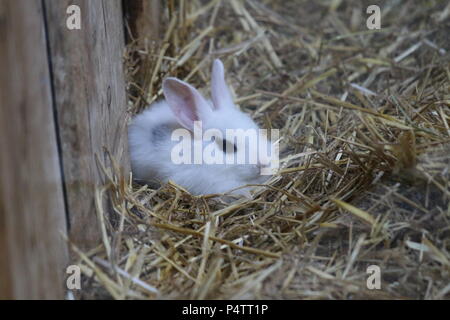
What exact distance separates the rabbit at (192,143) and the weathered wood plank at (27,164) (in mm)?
1158

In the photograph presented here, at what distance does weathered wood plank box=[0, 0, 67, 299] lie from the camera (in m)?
1.79

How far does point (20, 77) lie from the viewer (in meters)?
1.89

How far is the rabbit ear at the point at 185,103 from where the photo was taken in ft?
10.8

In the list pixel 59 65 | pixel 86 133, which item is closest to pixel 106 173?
pixel 86 133

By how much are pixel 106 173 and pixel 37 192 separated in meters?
0.70

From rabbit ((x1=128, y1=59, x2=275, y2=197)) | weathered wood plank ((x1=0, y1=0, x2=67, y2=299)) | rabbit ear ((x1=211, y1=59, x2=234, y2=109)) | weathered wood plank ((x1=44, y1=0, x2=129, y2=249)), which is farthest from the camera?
rabbit ear ((x1=211, y1=59, x2=234, y2=109))

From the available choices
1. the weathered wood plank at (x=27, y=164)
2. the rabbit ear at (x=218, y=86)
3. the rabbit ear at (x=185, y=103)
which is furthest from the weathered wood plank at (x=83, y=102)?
the rabbit ear at (x=218, y=86)

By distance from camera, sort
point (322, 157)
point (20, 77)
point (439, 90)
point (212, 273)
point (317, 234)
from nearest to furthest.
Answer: point (20, 77)
point (212, 273)
point (317, 234)
point (322, 157)
point (439, 90)

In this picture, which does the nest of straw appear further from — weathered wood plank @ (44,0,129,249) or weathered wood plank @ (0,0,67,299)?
weathered wood plank @ (0,0,67,299)

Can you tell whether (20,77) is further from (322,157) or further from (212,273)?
(322,157)

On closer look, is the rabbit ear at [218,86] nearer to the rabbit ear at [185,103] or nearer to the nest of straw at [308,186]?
the rabbit ear at [185,103]

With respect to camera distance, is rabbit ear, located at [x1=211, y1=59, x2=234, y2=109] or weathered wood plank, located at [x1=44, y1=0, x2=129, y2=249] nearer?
weathered wood plank, located at [x1=44, y1=0, x2=129, y2=249]

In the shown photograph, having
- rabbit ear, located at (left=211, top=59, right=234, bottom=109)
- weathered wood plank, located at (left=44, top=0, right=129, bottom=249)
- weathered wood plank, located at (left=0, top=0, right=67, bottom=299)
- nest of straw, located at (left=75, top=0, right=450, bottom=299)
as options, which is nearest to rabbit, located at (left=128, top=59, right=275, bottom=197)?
rabbit ear, located at (left=211, top=59, right=234, bottom=109)

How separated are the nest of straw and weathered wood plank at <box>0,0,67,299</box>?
1.05 feet
